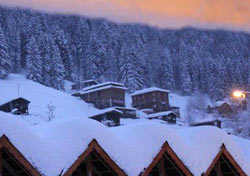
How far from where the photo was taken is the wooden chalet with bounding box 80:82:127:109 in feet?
237

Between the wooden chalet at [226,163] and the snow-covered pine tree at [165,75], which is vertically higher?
the wooden chalet at [226,163]

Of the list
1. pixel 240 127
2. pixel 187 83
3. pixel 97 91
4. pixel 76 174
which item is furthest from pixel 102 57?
pixel 76 174

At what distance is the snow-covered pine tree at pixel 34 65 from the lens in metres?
78.9

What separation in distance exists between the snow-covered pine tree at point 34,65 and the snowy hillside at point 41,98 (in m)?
1.73

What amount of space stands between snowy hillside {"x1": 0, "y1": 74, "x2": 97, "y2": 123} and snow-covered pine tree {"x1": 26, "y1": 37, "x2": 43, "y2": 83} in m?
1.73

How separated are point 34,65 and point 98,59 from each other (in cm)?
2502

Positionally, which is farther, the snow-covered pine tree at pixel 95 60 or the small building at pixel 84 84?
the snow-covered pine tree at pixel 95 60

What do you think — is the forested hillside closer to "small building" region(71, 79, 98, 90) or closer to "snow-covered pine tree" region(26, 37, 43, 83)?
"snow-covered pine tree" region(26, 37, 43, 83)

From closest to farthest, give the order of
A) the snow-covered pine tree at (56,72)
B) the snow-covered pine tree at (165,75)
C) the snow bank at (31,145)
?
the snow bank at (31,145), the snow-covered pine tree at (56,72), the snow-covered pine tree at (165,75)

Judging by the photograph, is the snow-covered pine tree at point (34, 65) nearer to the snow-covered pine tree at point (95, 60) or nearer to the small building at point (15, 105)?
the snow-covered pine tree at point (95, 60)

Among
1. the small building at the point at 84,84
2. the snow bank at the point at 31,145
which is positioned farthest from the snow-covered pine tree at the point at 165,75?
the snow bank at the point at 31,145

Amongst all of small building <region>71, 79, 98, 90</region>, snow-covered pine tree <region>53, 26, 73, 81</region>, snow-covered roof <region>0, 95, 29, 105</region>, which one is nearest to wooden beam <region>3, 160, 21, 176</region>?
snow-covered roof <region>0, 95, 29, 105</region>

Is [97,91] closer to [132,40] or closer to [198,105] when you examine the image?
[198,105]

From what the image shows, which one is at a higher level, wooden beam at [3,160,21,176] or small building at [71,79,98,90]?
wooden beam at [3,160,21,176]
